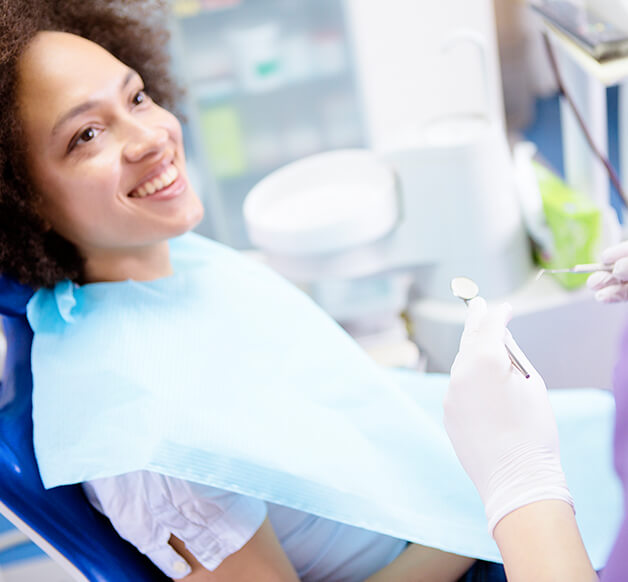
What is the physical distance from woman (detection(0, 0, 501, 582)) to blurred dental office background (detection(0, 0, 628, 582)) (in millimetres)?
526

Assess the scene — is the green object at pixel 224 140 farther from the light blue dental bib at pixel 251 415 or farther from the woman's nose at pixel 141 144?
the woman's nose at pixel 141 144

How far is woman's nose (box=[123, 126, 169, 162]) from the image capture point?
1.03 meters

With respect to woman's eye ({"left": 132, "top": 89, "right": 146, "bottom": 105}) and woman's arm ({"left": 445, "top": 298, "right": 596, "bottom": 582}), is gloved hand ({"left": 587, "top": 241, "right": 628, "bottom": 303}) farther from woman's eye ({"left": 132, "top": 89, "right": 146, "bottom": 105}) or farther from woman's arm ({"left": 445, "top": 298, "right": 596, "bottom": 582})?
woman's eye ({"left": 132, "top": 89, "right": 146, "bottom": 105})

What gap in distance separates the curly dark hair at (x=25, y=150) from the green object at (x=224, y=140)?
1.53 meters

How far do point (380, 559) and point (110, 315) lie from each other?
1.62 feet

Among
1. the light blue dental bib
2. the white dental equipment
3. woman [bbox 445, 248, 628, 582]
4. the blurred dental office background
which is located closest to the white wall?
the blurred dental office background

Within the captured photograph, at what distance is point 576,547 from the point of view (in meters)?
0.61

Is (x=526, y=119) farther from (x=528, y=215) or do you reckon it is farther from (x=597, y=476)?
(x=597, y=476)

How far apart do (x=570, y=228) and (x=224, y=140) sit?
5.11ft

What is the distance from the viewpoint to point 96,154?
1.01 metres

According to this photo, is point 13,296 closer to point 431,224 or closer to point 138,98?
point 138,98

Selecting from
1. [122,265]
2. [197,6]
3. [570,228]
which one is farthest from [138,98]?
[197,6]

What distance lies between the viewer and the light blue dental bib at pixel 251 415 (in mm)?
887

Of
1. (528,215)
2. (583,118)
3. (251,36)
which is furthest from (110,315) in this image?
(251,36)
